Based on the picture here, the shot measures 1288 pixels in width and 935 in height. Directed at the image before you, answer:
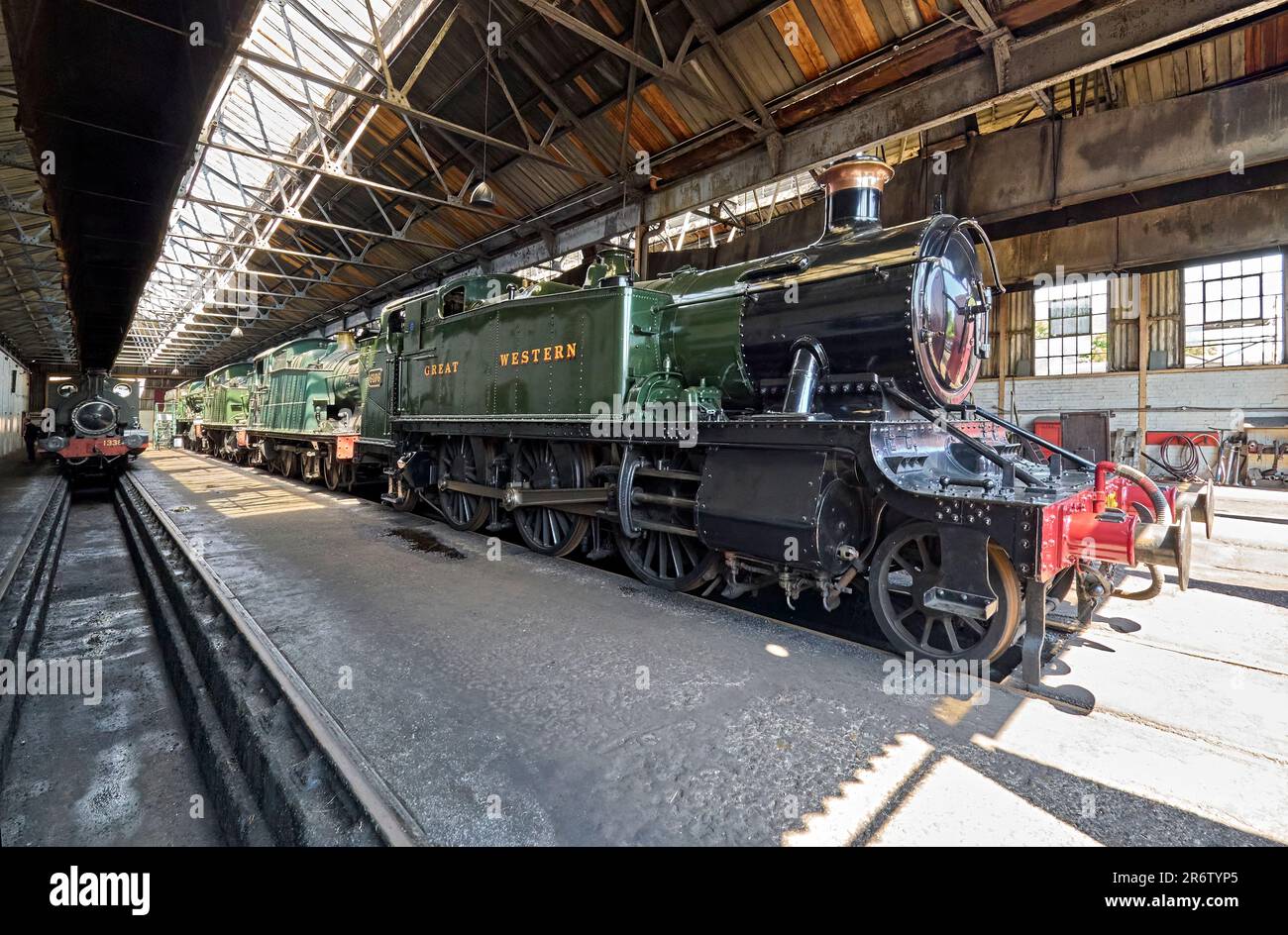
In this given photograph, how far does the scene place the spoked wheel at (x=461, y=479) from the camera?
703 cm

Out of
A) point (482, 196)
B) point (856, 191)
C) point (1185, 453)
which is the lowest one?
point (1185, 453)

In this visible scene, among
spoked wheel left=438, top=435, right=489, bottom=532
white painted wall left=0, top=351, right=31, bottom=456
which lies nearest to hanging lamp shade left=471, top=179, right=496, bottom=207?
spoked wheel left=438, top=435, right=489, bottom=532

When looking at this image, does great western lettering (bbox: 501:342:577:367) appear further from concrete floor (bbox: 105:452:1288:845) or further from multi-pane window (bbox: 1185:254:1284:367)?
multi-pane window (bbox: 1185:254:1284:367)

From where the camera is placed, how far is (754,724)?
8.59 ft

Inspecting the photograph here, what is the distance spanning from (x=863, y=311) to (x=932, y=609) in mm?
1837

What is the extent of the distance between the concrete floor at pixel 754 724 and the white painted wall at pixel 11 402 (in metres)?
26.0

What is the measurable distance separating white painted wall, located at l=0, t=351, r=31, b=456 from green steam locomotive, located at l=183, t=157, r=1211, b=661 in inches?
995

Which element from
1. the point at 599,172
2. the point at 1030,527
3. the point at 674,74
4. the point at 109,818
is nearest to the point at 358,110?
the point at 599,172

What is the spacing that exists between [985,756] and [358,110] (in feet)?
46.8

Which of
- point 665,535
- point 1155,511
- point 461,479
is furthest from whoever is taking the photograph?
point 461,479

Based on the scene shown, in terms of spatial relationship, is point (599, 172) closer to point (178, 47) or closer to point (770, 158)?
point (770, 158)

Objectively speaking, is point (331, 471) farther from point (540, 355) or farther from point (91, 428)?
point (540, 355)

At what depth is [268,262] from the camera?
20469 millimetres

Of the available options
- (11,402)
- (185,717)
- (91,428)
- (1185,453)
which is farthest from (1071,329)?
(11,402)
